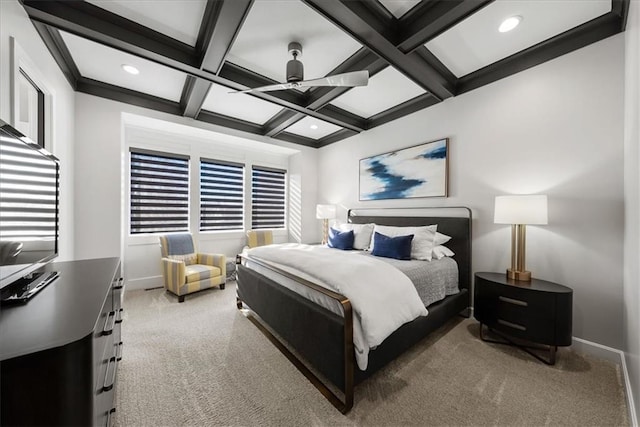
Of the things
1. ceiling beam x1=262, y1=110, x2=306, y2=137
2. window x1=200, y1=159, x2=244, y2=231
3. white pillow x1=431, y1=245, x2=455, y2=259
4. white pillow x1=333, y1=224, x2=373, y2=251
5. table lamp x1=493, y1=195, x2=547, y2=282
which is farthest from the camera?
window x1=200, y1=159, x2=244, y2=231

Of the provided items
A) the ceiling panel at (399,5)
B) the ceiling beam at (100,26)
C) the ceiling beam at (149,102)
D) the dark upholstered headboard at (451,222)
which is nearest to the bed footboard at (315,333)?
the dark upholstered headboard at (451,222)

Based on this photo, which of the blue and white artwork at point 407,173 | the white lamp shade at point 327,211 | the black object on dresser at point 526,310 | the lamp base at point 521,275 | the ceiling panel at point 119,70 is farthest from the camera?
the white lamp shade at point 327,211

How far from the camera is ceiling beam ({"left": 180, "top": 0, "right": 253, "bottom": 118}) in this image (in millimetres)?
1822

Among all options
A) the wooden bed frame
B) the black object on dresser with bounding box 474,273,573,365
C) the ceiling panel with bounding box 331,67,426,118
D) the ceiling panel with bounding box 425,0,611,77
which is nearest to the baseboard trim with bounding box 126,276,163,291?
the wooden bed frame

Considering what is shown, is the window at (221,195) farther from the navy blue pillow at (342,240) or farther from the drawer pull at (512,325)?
the drawer pull at (512,325)

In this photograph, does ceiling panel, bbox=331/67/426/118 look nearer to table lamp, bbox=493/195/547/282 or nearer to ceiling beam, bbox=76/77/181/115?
table lamp, bbox=493/195/547/282

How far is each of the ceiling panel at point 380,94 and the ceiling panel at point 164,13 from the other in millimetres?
1911

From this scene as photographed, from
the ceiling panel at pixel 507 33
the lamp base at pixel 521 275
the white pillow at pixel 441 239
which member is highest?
the ceiling panel at pixel 507 33

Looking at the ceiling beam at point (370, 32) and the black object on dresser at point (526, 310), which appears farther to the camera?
the black object on dresser at point (526, 310)

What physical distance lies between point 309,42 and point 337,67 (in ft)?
1.56

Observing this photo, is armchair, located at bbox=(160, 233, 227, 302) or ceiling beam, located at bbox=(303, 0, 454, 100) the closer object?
ceiling beam, located at bbox=(303, 0, 454, 100)

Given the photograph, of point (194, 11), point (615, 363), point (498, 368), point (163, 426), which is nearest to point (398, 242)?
point (498, 368)

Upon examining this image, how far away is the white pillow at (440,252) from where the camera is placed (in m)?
2.90

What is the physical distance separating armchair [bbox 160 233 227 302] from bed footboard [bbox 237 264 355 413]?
1452mm
